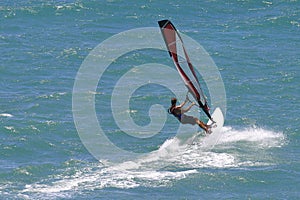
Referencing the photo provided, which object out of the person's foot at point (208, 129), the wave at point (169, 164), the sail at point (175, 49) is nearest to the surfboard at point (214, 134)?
the wave at point (169, 164)

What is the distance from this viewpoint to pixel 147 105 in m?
45.3

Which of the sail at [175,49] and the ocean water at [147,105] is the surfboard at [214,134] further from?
the sail at [175,49]

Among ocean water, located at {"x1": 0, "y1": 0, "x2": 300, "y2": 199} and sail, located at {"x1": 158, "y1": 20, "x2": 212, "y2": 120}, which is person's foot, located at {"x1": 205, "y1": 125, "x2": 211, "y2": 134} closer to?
ocean water, located at {"x1": 0, "y1": 0, "x2": 300, "y2": 199}

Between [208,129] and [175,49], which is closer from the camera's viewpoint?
[175,49]

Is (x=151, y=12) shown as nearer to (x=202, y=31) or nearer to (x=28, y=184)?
(x=202, y=31)

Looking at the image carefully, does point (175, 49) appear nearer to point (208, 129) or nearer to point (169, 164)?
point (208, 129)

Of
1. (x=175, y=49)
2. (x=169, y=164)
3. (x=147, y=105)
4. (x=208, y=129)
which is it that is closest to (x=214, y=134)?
(x=208, y=129)

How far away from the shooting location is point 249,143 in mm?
39406

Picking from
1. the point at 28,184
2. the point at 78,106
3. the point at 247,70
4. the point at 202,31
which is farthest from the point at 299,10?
the point at 28,184

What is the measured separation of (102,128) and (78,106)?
3.58 meters

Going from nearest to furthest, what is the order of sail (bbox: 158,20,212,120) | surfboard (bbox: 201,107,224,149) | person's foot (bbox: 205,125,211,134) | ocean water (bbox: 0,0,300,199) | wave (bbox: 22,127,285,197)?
sail (bbox: 158,20,212,120) → wave (bbox: 22,127,285,197) → ocean water (bbox: 0,0,300,199) → person's foot (bbox: 205,125,211,134) → surfboard (bbox: 201,107,224,149)

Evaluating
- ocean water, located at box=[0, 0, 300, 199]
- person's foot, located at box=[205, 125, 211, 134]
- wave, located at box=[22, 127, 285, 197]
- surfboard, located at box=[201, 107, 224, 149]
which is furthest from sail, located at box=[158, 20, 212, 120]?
ocean water, located at box=[0, 0, 300, 199]

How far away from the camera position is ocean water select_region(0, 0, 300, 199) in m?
35.0

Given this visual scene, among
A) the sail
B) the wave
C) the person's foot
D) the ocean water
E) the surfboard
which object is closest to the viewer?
the sail
